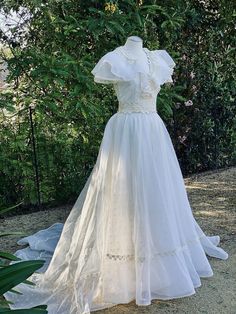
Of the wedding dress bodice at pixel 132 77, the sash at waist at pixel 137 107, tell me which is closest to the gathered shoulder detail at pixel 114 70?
the wedding dress bodice at pixel 132 77

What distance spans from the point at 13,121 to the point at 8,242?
1557 mm

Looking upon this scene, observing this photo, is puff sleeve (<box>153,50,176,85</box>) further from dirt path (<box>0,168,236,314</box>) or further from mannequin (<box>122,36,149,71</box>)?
dirt path (<box>0,168,236,314</box>)

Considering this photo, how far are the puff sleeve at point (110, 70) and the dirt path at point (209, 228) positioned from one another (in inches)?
52.5

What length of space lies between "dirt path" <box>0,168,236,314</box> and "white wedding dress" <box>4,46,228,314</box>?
0.27 feet

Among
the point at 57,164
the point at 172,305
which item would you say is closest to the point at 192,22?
the point at 57,164

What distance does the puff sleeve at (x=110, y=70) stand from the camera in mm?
2766

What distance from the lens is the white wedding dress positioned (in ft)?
8.89

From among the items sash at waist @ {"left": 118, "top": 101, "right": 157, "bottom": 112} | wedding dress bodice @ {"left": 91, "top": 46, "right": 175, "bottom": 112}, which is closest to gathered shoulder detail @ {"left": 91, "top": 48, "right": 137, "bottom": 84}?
wedding dress bodice @ {"left": 91, "top": 46, "right": 175, "bottom": 112}

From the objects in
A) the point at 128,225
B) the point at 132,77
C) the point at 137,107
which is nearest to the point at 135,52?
the point at 132,77

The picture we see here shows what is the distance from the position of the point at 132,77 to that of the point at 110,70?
14cm

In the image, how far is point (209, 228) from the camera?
13.6 ft

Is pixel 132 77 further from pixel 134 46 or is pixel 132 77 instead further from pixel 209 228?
pixel 209 228
